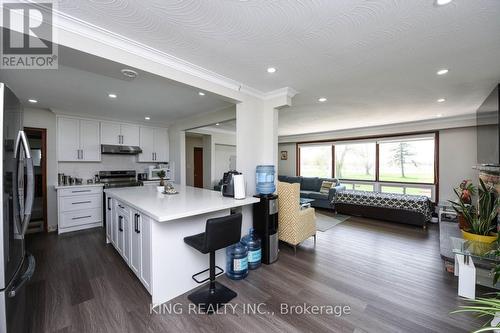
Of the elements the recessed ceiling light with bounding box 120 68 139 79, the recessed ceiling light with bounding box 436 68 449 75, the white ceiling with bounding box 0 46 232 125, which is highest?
the white ceiling with bounding box 0 46 232 125

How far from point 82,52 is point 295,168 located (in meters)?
7.23

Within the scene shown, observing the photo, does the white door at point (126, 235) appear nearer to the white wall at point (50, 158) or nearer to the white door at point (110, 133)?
the white wall at point (50, 158)

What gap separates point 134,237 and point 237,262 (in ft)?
3.95

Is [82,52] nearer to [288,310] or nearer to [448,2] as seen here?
[448,2]

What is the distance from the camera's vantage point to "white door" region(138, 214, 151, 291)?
6.56ft

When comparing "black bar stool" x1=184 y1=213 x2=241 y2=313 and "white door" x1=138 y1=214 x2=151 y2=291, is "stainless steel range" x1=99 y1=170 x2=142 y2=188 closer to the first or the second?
"white door" x1=138 y1=214 x2=151 y2=291

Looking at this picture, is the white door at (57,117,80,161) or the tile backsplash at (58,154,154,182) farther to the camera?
the tile backsplash at (58,154,154,182)

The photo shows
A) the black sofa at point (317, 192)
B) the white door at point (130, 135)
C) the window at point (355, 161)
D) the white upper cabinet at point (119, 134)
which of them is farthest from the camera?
the window at point (355, 161)

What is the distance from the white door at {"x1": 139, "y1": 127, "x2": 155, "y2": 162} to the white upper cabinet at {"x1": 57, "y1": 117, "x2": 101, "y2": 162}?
2.98 ft

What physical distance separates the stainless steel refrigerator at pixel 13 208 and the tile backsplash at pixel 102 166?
370 cm

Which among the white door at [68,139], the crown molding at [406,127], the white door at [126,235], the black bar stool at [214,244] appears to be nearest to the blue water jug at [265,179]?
the black bar stool at [214,244]

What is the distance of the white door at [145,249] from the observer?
6.56ft

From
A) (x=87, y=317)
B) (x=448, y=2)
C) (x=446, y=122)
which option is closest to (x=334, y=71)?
(x=448, y=2)

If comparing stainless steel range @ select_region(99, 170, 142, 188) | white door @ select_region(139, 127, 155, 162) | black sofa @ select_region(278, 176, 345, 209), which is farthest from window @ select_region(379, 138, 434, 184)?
stainless steel range @ select_region(99, 170, 142, 188)
